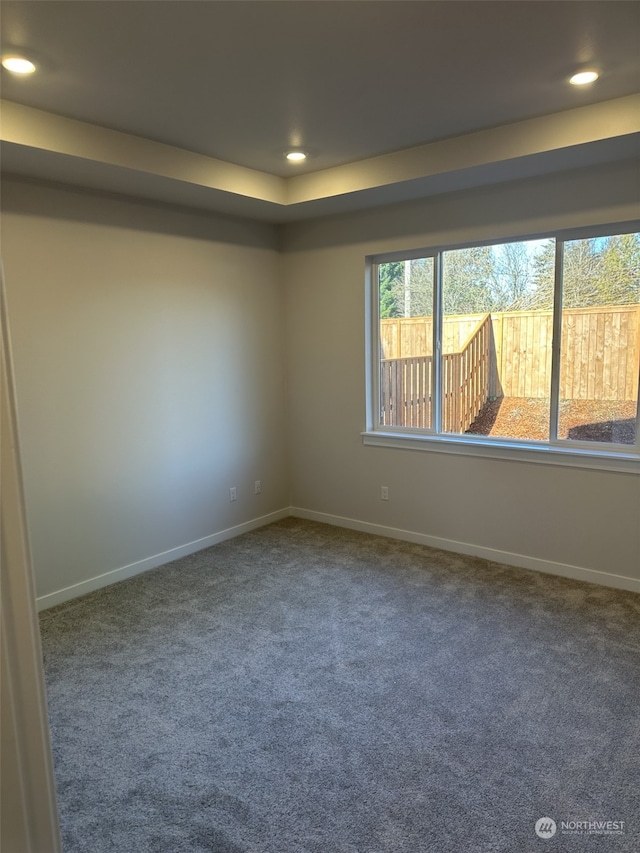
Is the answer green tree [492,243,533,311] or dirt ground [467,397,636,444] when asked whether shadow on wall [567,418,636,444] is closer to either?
dirt ground [467,397,636,444]

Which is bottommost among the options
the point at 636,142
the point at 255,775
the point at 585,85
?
the point at 255,775

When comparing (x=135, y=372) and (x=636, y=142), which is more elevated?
(x=636, y=142)

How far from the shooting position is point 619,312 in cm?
340

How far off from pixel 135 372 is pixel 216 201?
4.23ft

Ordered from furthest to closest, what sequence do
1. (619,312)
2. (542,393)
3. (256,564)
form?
(256,564), (542,393), (619,312)

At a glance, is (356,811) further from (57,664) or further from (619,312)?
(619,312)

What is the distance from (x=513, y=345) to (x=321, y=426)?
171cm

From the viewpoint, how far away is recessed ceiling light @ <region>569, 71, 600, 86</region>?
8.14ft

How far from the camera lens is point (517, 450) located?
3.78 metres

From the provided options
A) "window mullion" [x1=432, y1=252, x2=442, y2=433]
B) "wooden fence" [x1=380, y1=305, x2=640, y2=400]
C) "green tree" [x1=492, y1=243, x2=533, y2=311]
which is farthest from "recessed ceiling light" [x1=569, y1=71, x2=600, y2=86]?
"window mullion" [x1=432, y1=252, x2=442, y2=433]

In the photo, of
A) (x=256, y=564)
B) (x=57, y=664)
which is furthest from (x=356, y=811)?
(x=256, y=564)

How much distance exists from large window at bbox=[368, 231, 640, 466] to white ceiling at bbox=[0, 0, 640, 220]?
59 centimetres

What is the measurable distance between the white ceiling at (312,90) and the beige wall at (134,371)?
344 mm

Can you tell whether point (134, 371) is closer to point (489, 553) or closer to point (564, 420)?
point (489, 553)
